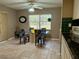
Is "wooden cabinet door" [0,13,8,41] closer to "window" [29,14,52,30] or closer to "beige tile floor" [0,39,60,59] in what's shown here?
"beige tile floor" [0,39,60,59]

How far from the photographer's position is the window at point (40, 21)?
8906mm

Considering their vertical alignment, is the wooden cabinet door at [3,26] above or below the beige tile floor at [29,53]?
above

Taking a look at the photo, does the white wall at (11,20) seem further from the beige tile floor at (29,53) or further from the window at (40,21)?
the beige tile floor at (29,53)

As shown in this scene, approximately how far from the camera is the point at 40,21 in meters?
9.09

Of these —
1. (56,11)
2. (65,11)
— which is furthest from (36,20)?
(65,11)

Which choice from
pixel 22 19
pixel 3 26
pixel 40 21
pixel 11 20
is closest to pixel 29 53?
pixel 3 26

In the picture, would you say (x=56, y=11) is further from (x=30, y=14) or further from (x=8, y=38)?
(x=8, y=38)

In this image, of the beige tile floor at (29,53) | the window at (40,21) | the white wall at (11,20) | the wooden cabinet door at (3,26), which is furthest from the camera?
the window at (40,21)

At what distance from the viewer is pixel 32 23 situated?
932 cm

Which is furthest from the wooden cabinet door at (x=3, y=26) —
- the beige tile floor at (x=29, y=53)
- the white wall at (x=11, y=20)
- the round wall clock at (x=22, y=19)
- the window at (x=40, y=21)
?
the window at (x=40, y=21)

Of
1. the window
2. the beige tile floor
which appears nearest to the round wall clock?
A: the window

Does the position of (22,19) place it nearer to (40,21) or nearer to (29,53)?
(40,21)

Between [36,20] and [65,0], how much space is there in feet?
17.7

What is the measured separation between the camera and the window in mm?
8906
